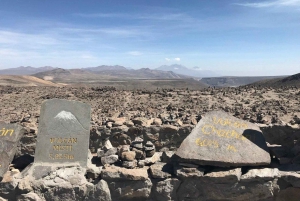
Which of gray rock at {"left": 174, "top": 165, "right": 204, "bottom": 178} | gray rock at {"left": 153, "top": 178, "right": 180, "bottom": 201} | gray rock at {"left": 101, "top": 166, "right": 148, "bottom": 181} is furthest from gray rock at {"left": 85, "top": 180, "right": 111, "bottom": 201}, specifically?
gray rock at {"left": 174, "top": 165, "right": 204, "bottom": 178}

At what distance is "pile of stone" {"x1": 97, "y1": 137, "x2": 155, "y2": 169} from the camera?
5.74m

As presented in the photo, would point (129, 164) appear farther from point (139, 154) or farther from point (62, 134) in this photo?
point (62, 134)

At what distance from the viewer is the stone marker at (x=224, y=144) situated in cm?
534

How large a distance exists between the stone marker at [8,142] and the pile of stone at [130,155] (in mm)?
1645

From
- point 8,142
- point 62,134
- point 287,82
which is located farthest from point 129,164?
point 287,82

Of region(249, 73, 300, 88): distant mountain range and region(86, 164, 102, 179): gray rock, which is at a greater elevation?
region(249, 73, 300, 88): distant mountain range

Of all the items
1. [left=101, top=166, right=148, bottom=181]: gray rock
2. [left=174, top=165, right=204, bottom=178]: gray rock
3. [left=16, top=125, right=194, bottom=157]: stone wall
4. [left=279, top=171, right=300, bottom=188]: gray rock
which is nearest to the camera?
[left=279, top=171, right=300, bottom=188]: gray rock

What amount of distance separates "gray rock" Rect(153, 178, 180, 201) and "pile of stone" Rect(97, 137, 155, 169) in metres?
0.54

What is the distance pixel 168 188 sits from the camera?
212 inches

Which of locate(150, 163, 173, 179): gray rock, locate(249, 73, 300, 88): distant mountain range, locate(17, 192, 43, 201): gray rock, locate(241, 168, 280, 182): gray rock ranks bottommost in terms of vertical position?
locate(17, 192, 43, 201): gray rock

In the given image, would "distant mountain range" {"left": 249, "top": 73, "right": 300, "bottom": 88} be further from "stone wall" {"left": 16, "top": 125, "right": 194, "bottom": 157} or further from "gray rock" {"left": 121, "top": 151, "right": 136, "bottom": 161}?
"gray rock" {"left": 121, "top": 151, "right": 136, "bottom": 161}

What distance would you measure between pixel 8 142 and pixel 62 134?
40.2 inches

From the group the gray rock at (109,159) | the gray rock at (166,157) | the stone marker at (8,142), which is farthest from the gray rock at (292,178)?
the stone marker at (8,142)

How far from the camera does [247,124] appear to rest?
620 centimetres
